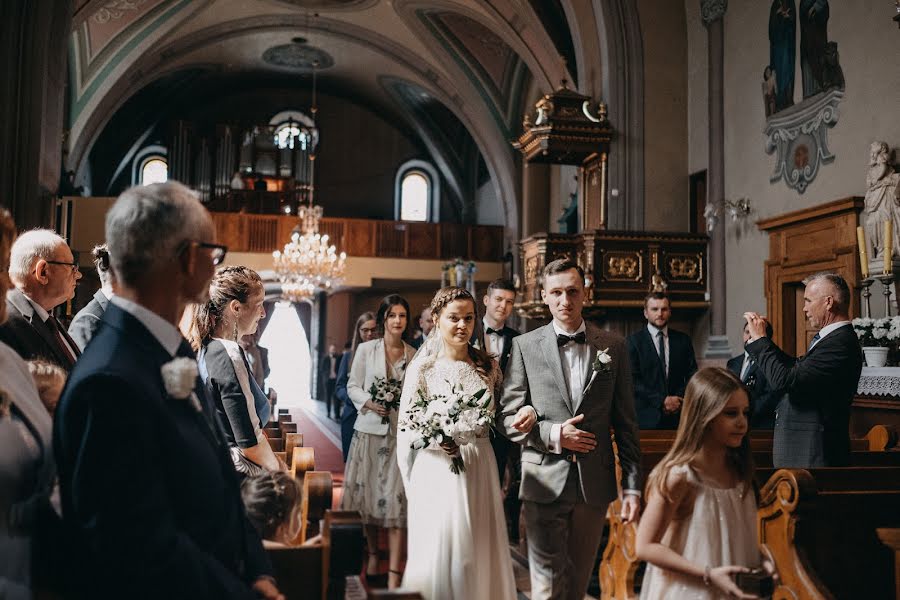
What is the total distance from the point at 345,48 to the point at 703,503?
17.8m

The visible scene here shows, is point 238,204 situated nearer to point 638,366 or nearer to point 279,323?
point 279,323

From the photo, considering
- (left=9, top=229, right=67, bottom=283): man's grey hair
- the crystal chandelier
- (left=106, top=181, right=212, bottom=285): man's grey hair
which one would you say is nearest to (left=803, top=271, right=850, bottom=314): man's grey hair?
(left=106, top=181, right=212, bottom=285): man's grey hair

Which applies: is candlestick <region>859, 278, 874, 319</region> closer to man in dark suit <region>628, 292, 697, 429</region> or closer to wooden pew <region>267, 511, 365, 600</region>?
man in dark suit <region>628, 292, 697, 429</region>

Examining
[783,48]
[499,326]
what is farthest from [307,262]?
[499,326]

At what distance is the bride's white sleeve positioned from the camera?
11.6 feet

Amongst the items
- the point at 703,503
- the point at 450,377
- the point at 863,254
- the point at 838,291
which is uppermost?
the point at 863,254

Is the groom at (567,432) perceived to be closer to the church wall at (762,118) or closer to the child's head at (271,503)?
the child's head at (271,503)

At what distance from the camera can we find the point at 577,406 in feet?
10.8

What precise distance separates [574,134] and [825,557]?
23.8 feet

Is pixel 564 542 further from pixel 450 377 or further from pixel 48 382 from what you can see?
pixel 48 382

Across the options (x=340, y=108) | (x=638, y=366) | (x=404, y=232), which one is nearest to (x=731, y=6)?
(x=638, y=366)

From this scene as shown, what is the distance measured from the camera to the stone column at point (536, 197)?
17.0 meters

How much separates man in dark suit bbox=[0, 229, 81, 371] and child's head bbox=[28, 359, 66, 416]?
0.98m

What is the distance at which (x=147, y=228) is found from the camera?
159 centimetres
